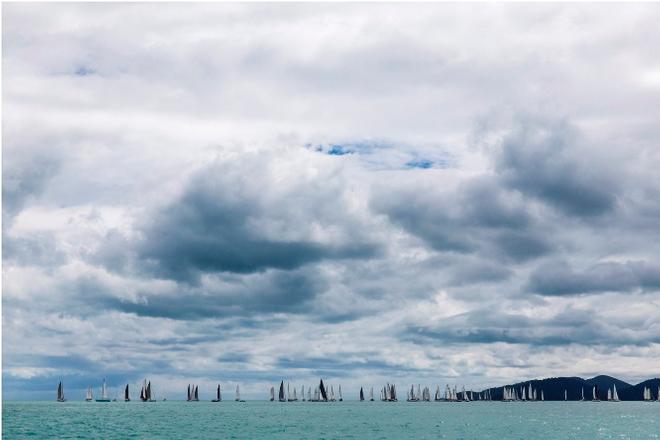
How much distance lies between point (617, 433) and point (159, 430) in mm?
107969

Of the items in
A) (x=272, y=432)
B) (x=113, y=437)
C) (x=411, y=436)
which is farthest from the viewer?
(x=272, y=432)

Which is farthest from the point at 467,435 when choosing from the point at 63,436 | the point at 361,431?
the point at 63,436

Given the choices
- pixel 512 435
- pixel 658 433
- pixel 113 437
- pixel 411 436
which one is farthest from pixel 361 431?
pixel 658 433

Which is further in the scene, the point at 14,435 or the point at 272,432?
the point at 272,432

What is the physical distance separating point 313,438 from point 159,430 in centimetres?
4245

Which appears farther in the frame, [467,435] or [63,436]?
[467,435]

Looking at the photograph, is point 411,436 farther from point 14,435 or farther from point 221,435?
point 14,435

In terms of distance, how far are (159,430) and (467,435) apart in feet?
232

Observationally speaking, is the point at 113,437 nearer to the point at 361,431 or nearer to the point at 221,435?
the point at 221,435

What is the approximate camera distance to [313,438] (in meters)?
145

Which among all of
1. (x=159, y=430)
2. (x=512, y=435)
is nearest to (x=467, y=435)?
(x=512, y=435)

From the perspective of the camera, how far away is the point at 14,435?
486 feet

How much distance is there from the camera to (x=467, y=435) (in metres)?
158

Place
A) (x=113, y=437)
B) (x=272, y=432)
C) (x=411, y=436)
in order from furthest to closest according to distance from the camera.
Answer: (x=272, y=432)
(x=411, y=436)
(x=113, y=437)
